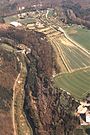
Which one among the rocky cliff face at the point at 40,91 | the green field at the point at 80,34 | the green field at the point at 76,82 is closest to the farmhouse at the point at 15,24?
the rocky cliff face at the point at 40,91

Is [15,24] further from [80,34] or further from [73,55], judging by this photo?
[73,55]

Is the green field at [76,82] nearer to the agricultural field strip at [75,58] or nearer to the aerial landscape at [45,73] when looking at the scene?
the aerial landscape at [45,73]

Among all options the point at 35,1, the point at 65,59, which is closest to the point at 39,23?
the point at 65,59

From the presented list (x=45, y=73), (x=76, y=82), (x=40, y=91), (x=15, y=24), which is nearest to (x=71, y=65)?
(x=45, y=73)

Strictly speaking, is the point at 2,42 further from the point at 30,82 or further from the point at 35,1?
the point at 35,1

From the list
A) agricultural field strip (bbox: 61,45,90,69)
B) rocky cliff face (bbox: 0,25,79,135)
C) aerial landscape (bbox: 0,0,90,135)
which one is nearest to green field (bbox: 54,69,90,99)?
aerial landscape (bbox: 0,0,90,135)

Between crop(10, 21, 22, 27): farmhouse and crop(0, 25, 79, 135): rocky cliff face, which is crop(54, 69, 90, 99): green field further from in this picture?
crop(10, 21, 22, 27): farmhouse
